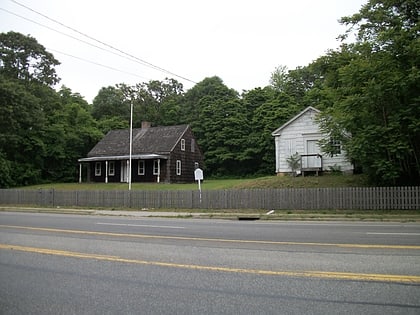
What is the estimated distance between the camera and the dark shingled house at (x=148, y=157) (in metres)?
42.9

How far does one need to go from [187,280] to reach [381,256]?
401 centimetres

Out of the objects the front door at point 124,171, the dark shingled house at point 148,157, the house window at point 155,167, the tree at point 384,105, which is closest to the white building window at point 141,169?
the dark shingled house at point 148,157

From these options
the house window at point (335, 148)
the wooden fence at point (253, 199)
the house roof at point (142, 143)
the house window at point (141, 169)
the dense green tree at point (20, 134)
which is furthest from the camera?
the dense green tree at point (20, 134)

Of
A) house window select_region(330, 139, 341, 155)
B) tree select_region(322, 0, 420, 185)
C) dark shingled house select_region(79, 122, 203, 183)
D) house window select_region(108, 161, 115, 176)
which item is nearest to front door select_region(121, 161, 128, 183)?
dark shingled house select_region(79, 122, 203, 183)

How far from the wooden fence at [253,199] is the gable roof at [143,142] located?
14.4 metres

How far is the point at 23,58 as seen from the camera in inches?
2216

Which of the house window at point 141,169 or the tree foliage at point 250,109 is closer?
the tree foliage at point 250,109

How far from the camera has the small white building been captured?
30.5 meters

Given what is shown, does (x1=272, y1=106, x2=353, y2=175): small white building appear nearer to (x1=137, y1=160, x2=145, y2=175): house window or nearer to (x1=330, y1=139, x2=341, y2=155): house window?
(x1=330, y1=139, x2=341, y2=155): house window

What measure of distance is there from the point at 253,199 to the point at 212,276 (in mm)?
16889

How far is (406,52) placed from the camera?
20.6 meters

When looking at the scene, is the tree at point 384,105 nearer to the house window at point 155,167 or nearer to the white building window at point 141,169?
the house window at point 155,167

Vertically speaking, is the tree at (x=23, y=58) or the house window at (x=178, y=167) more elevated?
the tree at (x=23, y=58)

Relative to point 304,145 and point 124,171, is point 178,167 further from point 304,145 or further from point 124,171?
point 304,145
